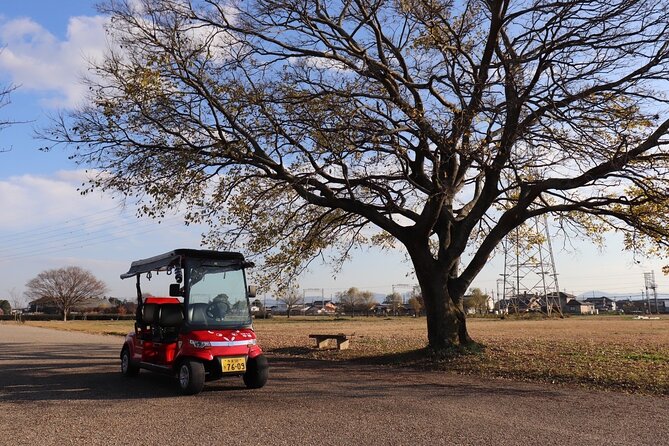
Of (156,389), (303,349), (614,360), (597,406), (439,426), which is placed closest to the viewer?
(439,426)

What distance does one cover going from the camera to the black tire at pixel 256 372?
10602mm

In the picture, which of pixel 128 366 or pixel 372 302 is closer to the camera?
pixel 128 366

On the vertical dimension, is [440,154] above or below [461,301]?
above

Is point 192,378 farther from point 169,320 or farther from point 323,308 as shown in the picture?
point 323,308

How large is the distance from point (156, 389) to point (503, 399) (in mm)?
6534

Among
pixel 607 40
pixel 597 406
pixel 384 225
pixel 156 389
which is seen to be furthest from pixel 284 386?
pixel 607 40

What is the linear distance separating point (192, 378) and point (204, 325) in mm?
1009

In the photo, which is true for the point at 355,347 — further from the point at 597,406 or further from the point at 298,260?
the point at 597,406

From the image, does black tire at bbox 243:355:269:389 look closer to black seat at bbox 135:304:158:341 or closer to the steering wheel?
the steering wheel

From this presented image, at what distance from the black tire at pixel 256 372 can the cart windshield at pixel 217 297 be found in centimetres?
71

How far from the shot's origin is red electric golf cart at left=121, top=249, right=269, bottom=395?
33.3 feet

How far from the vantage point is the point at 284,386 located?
36.5 feet

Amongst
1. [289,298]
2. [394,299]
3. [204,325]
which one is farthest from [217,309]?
[394,299]

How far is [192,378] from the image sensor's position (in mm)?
9914
